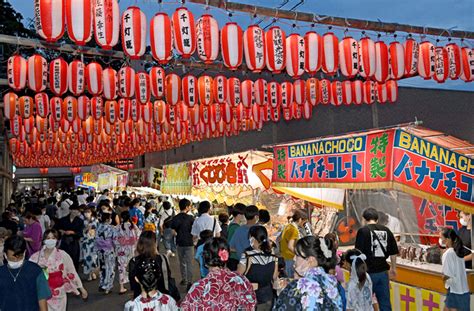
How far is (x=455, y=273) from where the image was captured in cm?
609

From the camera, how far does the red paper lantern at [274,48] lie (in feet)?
31.2

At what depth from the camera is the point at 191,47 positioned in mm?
8492

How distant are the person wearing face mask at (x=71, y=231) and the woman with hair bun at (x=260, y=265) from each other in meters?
6.73

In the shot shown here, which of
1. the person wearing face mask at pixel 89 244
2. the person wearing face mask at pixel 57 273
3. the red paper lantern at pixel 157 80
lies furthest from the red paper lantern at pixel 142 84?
the person wearing face mask at pixel 57 273

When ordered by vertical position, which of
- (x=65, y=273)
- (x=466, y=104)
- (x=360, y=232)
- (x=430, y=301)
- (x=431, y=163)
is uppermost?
(x=466, y=104)

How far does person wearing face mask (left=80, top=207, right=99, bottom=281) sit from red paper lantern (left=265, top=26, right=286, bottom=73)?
615 centimetres

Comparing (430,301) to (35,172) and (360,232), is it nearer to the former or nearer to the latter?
(360,232)

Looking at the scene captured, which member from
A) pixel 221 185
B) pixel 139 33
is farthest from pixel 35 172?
pixel 139 33

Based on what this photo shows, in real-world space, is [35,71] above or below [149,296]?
above

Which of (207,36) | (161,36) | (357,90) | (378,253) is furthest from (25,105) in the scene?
(378,253)

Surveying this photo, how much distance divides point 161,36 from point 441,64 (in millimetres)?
7252

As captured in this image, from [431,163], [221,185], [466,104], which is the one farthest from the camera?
[466,104]

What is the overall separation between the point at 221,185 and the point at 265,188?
241 cm

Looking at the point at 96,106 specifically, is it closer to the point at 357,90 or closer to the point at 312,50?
the point at 312,50
